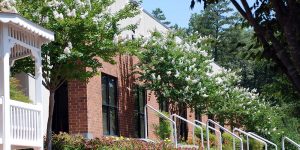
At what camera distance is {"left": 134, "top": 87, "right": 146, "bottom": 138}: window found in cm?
2202

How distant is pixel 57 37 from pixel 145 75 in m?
7.28

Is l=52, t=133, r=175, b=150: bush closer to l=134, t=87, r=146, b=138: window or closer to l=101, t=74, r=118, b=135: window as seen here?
l=101, t=74, r=118, b=135: window

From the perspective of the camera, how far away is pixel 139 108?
22.3m

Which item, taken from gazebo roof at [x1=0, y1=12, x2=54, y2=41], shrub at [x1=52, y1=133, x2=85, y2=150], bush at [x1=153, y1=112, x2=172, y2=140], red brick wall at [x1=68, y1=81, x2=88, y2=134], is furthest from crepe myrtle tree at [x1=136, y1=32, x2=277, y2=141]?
gazebo roof at [x1=0, y1=12, x2=54, y2=41]

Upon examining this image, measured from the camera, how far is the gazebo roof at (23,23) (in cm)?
1098

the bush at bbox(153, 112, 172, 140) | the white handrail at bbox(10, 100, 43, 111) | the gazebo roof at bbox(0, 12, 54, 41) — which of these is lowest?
the bush at bbox(153, 112, 172, 140)

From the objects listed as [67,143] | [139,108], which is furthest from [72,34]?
[139,108]

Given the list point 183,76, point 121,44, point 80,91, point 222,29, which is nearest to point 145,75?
point 183,76

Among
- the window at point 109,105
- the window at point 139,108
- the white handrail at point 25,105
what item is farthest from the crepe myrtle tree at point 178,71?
the white handrail at point 25,105

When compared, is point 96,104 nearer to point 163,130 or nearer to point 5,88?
point 163,130

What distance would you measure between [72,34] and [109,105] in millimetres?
6373

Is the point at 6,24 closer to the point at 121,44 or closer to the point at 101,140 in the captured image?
the point at 121,44

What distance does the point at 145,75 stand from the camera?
68.6ft

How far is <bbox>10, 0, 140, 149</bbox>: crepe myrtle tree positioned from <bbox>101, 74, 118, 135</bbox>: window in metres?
5.01
